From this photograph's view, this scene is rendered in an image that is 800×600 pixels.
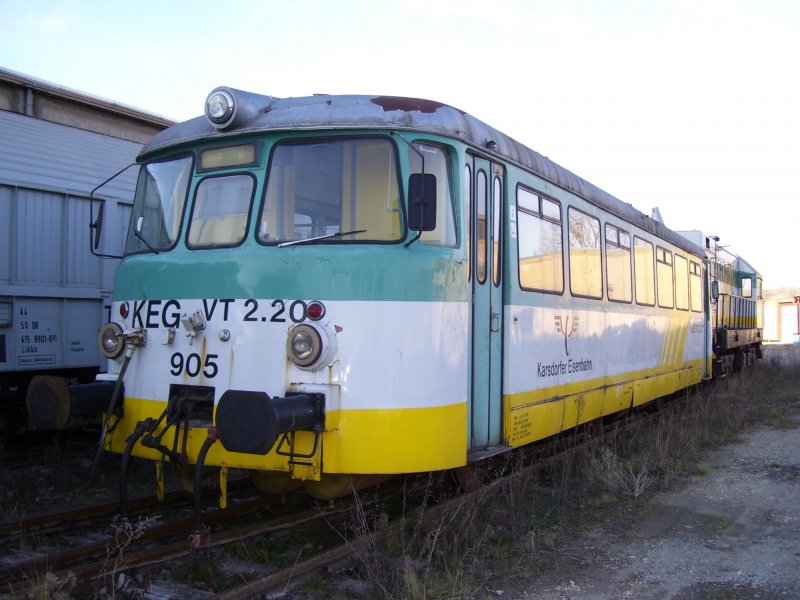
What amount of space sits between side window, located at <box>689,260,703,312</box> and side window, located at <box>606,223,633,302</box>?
4.20 metres

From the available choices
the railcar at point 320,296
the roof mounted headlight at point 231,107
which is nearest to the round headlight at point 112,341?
the railcar at point 320,296

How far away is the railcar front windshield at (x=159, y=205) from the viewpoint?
5500 mm

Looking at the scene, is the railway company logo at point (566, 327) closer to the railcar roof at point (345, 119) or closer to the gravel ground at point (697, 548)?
the gravel ground at point (697, 548)

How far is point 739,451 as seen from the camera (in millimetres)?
8891

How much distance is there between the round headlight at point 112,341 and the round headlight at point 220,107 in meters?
1.63

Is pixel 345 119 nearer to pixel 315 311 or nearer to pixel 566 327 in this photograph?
pixel 315 311

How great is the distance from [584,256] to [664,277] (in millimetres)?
3910

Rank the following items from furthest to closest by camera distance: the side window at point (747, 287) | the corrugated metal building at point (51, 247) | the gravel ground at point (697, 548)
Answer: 1. the side window at point (747, 287)
2. the corrugated metal building at point (51, 247)
3. the gravel ground at point (697, 548)

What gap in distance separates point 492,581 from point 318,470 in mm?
1264

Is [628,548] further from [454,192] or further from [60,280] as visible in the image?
[60,280]

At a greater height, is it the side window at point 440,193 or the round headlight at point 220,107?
the round headlight at point 220,107

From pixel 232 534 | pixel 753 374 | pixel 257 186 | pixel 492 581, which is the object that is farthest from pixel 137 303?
pixel 753 374

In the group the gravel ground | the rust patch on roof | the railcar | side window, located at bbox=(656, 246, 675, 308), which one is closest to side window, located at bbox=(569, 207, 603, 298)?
the railcar

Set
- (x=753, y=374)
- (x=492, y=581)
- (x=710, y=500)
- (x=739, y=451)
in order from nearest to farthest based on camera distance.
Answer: (x=492, y=581), (x=710, y=500), (x=739, y=451), (x=753, y=374)
